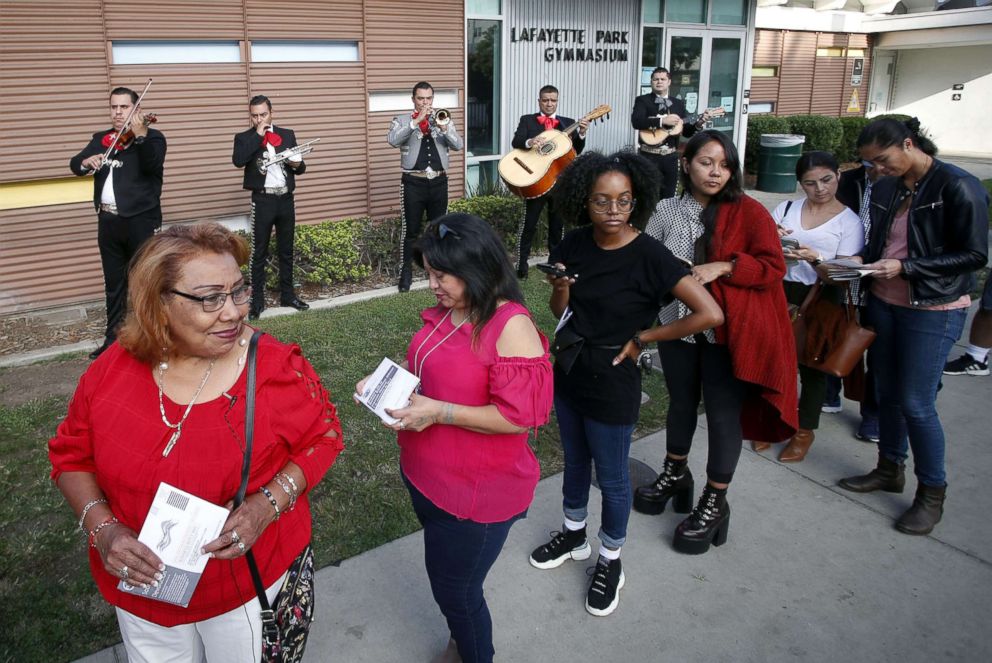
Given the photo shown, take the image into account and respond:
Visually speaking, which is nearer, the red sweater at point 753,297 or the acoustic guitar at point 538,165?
the red sweater at point 753,297

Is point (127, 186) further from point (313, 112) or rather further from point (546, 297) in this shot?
point (546, 297)

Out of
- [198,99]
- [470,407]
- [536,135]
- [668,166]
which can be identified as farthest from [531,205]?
[470,407]

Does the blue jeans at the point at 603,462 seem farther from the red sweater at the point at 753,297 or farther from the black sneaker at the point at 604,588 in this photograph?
the red sweater at the point at 753,297

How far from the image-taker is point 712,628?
316 cm

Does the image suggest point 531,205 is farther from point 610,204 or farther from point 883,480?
point 610,204

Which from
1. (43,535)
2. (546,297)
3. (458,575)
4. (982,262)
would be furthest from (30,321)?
Result: (982,262)

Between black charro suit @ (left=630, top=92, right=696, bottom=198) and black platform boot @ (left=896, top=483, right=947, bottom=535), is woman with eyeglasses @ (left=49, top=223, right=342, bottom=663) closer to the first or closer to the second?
black platform boot @ (left=896, top=483, right=947, bottom=535)

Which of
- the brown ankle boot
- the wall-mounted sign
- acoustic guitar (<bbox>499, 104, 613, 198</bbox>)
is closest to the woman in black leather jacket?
the brown ankle boot

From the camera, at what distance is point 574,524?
3504 millimetres

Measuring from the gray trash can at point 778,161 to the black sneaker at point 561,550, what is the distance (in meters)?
12.0

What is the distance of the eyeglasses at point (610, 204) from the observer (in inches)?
117

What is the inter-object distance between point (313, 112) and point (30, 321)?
3.50m

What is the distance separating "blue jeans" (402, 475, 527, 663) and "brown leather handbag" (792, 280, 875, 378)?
8.18ft

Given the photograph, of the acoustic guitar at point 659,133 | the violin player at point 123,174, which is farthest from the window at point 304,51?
the acoustic guitar at point 659,133
